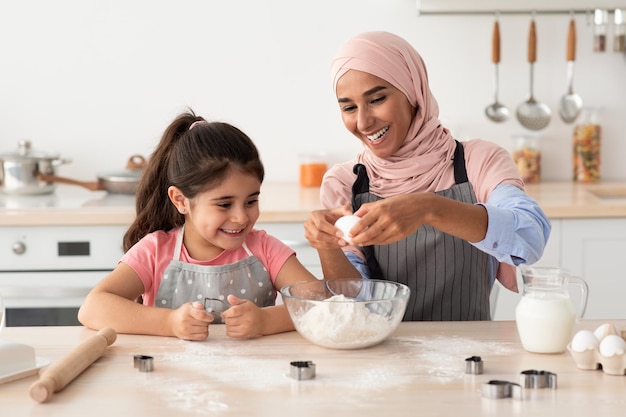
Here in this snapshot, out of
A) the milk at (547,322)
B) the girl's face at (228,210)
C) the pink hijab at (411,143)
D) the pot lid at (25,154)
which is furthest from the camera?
the pot lid at (25,154)

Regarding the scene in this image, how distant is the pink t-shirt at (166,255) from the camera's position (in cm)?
191

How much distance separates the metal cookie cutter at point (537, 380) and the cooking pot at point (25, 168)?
89.3 inches

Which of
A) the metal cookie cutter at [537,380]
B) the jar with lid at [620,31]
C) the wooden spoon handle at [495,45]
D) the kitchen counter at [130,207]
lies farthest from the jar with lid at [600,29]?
the metal cookie cutter at [537,380]

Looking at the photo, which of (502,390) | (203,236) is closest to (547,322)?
(502,390)

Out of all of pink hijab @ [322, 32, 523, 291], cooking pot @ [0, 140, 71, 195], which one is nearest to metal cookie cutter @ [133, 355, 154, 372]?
pink hijab @ [322, 32, 523, 291]

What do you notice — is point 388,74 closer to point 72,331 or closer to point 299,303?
point 299,303

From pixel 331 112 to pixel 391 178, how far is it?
1.49 m

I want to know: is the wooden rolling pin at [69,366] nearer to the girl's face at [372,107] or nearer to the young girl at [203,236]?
the young girl at [203,236]

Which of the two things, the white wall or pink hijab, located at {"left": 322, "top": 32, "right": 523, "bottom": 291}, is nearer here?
pink hijab, located at {"left": 322, "top": 32, "right": 523, "bottom": 291}

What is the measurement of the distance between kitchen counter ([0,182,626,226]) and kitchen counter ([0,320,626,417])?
124cm

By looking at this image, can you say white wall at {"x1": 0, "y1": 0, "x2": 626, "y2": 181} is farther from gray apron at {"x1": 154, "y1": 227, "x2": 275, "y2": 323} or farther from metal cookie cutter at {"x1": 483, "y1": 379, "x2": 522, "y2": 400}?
metal cookie cutter at {"x1": 483, "y1": 379, "x2": 522, "y2": 400}

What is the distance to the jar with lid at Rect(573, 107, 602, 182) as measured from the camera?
347 centimetres

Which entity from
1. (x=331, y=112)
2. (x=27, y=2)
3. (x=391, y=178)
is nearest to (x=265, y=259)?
(x=391, y=178)

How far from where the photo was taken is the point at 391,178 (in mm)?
2094
